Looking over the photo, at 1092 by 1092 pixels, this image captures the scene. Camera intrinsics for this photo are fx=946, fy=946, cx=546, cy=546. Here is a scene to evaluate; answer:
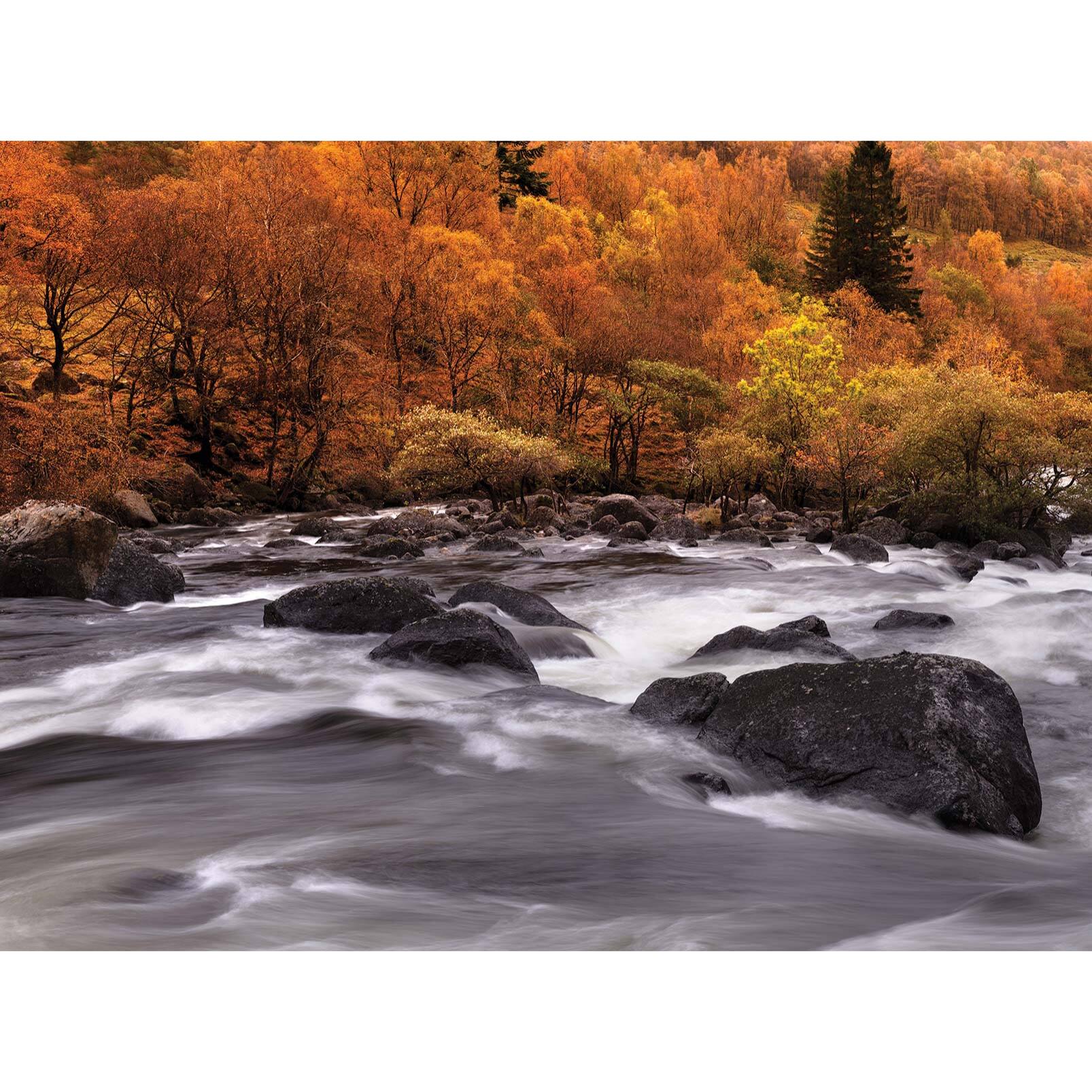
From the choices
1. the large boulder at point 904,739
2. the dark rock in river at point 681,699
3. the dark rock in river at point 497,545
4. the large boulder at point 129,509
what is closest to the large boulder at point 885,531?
the dark rock in river at point 497,545

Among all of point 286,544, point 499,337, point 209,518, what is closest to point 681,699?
point 286,544

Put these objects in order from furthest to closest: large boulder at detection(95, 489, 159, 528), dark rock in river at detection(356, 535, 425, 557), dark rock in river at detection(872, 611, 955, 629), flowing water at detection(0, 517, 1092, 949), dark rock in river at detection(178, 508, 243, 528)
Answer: dark rock in river at detection(178, 508, 243, 528) → large boulder at detection(95, 489, 159, 528) → dark rock in river at detection(356, 535, 425, 557) → dark rock in river at detection(872, 611, 955, 629) → flowing water at detection(0, 517, 1092, 949)

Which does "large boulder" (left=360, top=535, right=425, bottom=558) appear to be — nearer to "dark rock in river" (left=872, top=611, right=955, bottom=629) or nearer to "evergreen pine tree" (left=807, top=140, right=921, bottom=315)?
"dark rock in river" (left=872, top=611, right=955, bottom=629)

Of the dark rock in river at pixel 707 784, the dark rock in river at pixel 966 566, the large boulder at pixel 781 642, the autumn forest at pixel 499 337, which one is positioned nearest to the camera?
the dark rock in river at pixel 707 784

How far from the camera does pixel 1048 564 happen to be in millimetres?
11930

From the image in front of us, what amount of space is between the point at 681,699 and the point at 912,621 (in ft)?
12.5

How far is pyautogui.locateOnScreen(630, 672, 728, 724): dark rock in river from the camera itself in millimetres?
5040

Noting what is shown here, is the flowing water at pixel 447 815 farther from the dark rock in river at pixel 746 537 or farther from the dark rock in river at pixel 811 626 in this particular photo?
the dark rock in river at pixel 746 537

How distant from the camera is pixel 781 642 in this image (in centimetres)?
672

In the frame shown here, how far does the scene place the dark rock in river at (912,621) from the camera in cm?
803

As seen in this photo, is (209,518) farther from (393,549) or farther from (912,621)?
(912,621)

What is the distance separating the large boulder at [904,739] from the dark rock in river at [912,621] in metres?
3.64

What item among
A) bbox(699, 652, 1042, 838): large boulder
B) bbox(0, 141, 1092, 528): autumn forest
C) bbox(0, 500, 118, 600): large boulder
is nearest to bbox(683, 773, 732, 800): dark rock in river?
bbox(699, 652, 1042, 838): large boulder

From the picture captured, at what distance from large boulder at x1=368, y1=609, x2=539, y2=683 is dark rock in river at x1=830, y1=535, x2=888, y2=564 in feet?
24.3
